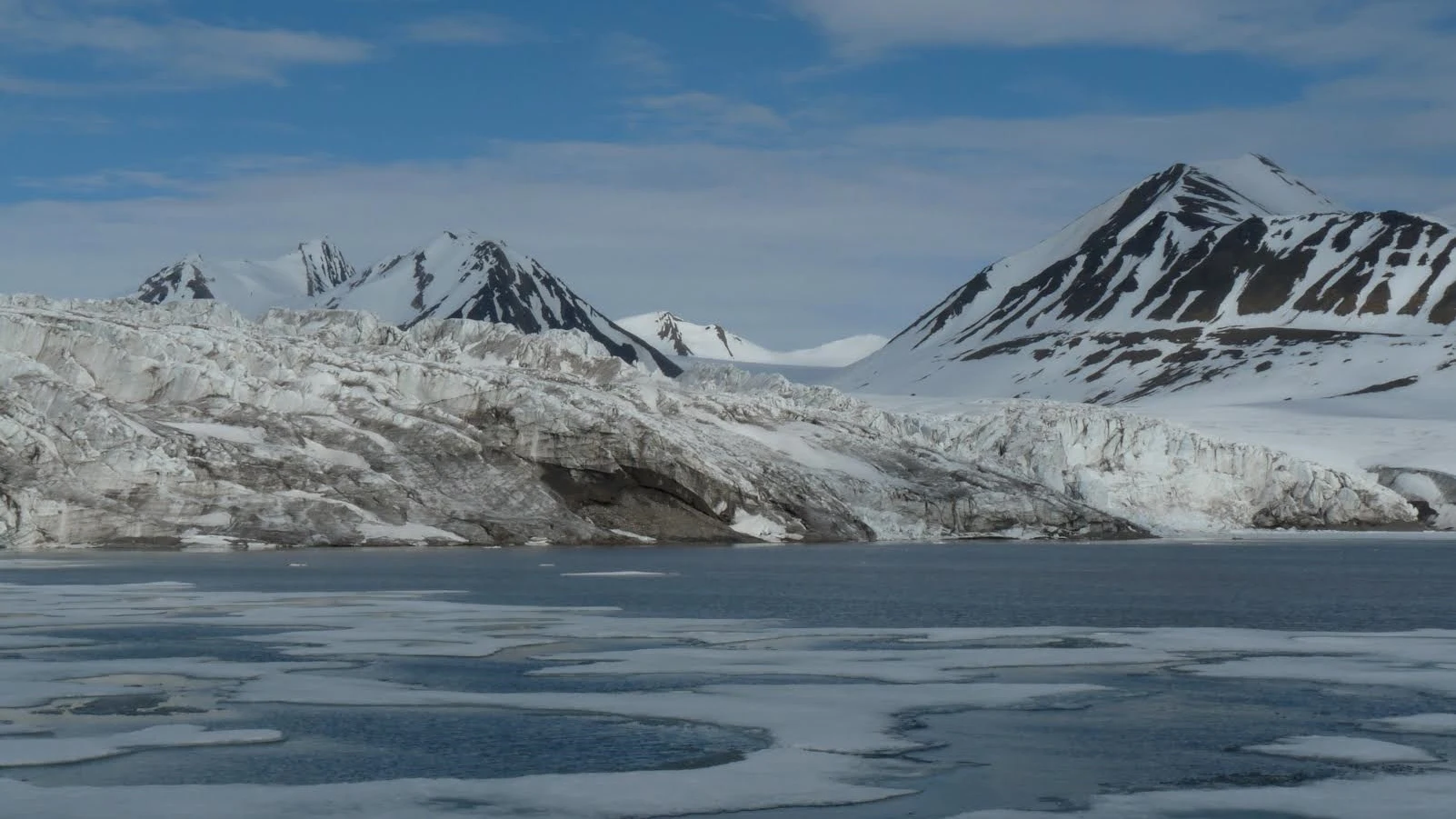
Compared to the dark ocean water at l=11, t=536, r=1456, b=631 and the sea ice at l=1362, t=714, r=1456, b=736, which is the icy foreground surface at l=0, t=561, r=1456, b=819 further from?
the dark ocean water at l=11, t=536, r=1456, b=631

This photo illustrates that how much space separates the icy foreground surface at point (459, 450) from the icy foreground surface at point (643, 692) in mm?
27765

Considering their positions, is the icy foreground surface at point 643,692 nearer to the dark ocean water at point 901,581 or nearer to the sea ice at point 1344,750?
the sea ice at point 1344,750

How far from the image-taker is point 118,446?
229 ft

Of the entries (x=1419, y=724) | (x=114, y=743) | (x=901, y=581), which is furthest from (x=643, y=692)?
(x=901, y=581)

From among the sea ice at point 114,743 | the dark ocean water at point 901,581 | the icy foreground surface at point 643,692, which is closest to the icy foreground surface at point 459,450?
the dark ocean water at point 901,581

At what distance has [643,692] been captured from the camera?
24.9 metres

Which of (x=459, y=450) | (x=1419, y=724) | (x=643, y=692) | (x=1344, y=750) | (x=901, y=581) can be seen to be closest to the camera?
(x=1344, y=750)

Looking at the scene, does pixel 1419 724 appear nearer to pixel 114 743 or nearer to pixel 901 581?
pixel 114 743

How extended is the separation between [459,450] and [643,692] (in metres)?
57.1

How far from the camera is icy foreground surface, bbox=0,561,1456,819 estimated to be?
655 inches

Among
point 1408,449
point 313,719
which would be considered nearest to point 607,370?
point 1408,449

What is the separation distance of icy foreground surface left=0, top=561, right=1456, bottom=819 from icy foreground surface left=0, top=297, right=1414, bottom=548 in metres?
27.8

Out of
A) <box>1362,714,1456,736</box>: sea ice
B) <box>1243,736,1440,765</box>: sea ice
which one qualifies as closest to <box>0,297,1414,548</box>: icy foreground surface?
<box>1362,714,1456,736</box>: sea ice

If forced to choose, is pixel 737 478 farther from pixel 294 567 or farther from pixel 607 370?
pixel 294 567
